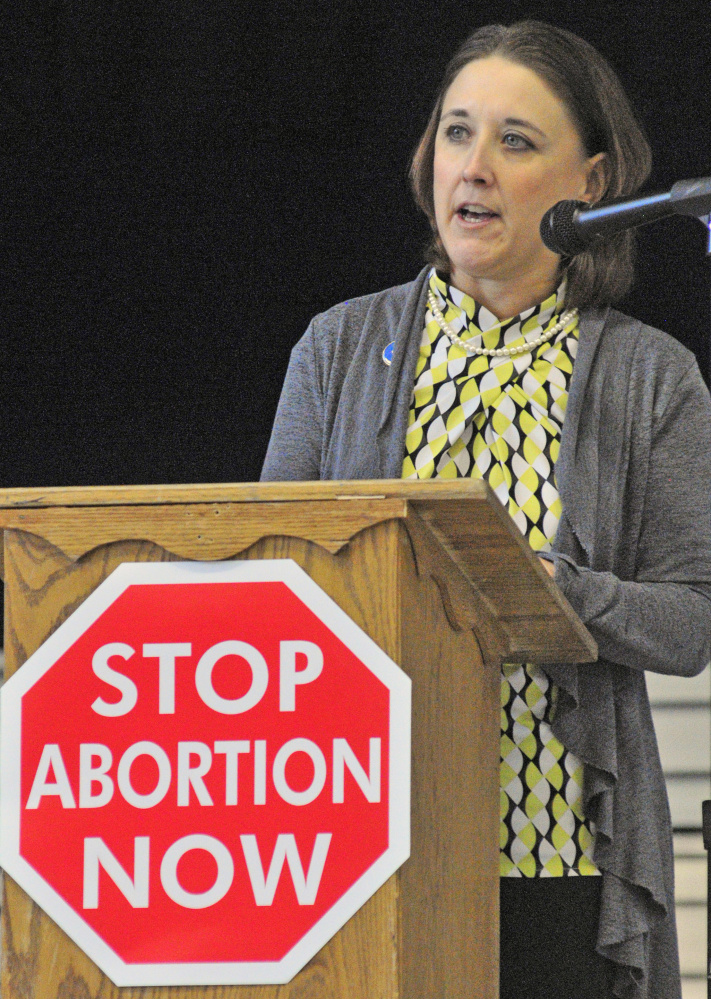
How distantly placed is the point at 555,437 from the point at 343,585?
2.60ft

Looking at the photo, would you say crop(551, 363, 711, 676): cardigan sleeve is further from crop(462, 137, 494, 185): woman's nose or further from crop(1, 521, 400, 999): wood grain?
crop(1, 521, 400, 999): wood grain

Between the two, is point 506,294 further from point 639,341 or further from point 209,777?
point 209,777

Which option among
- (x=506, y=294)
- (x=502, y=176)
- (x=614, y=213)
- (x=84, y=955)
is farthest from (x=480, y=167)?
(x=84, y=955)

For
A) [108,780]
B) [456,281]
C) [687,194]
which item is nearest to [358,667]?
[108,780]

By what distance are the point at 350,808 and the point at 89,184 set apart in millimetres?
2021

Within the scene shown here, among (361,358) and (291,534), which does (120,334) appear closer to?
(361,358)

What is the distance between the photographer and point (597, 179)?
2.08 meters

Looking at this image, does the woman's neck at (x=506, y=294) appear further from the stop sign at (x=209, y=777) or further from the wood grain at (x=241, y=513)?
the stop sign at (x=209, y=777)

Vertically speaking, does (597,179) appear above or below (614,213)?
above

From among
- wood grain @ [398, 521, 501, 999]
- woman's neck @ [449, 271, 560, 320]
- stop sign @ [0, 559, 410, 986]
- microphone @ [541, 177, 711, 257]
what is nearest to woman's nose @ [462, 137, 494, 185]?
woman's neck @ [449, 271, 560, 320]

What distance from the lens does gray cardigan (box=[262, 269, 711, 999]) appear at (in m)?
1.72

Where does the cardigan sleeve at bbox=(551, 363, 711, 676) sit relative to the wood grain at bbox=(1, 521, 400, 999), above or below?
above

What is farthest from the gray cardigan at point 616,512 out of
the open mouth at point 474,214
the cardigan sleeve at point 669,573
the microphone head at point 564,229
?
the microphone head at point 564,229

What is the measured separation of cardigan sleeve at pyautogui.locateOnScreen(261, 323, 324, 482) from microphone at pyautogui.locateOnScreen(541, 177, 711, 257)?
54 cm
